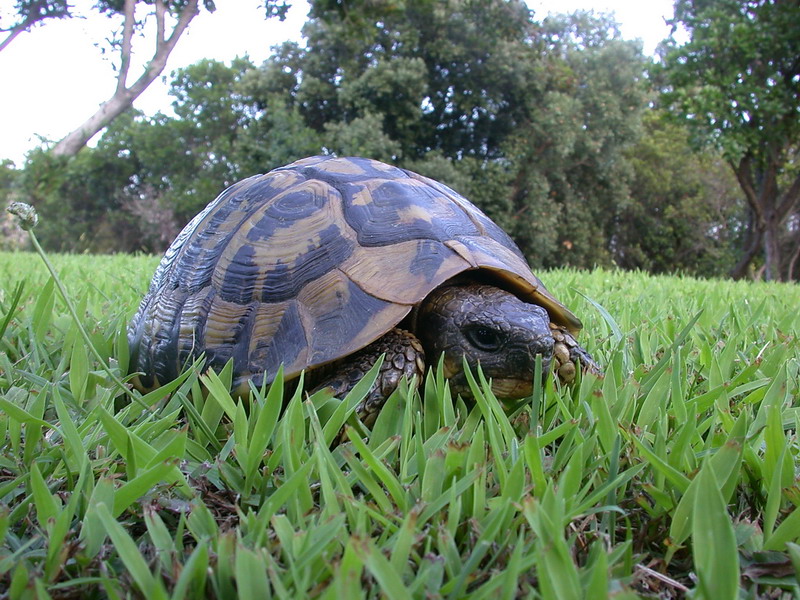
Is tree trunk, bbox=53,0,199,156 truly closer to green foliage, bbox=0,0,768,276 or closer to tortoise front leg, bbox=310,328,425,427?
green foliage, bbox=0,0,768,276

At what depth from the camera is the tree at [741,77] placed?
437 inches

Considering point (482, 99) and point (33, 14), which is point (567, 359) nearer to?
point (33, 14)

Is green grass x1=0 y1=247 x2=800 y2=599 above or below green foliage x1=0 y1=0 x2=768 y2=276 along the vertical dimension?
below

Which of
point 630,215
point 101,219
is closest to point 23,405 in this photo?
point 630,215

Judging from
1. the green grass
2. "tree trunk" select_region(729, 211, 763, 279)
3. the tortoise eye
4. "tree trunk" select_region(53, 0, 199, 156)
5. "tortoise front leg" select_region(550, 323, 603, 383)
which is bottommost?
"tree trunk" select_region(729, 211, 763, 279)

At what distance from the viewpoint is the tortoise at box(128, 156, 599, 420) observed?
1.45 metres

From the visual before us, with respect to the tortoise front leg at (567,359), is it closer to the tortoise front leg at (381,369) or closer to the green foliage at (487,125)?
the tortoise front leg at (381,369)

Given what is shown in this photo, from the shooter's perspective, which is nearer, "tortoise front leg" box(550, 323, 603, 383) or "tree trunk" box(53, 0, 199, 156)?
"tortoise front leg" box(550, 323, 603, 383)

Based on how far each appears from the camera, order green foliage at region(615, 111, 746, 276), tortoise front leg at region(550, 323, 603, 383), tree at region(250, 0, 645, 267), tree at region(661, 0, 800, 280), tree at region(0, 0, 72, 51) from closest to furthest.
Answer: tortoise front leg at region(550, 323, 603, 383) → tree at region(0, 0, 72, 51) → tree at region(661, 0, 800, 280) → tree at region(250, 0, 645, 267) → green foliage at region(615, 111, 746, 276)

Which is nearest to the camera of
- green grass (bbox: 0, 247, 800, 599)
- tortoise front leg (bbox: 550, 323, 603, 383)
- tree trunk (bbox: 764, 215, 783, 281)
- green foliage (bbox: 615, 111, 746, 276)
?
green grass (bbox: 0, 247, 800, 599)

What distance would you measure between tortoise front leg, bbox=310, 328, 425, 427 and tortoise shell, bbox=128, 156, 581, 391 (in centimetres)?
9

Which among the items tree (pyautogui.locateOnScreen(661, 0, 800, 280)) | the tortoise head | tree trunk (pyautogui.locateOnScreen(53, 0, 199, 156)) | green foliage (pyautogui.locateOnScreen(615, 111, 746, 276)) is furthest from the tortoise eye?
green foliage (pyautogui.locateOnScreen(615, 111, 746, 276))

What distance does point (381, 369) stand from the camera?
1.45 m

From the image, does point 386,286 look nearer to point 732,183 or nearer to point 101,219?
point 732,183
